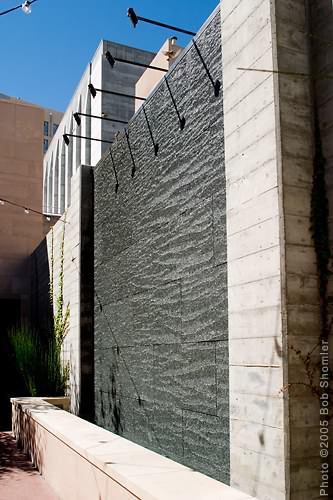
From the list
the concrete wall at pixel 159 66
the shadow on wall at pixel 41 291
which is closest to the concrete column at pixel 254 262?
the concrete wall at pixel 159 66

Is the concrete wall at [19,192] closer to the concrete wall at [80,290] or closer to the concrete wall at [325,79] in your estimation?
the concrete wall at [80,290]

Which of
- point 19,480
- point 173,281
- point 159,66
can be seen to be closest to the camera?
point 173,281

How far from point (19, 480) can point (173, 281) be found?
2608mm

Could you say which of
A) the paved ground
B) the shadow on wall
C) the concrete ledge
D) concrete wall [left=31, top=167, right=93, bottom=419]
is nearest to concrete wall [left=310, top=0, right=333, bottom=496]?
the concrete ledge

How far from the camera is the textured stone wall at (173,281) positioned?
4.48 meters

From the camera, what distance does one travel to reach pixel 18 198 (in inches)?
537

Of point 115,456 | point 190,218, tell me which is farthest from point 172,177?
point 115,456

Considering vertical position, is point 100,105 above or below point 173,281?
above

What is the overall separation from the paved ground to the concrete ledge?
3.7 inches

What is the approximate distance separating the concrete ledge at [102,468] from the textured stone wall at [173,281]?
61cm

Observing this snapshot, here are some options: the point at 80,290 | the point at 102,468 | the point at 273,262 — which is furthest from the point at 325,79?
the point at 80,290

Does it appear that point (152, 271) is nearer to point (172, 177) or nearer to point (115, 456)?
point (172, 177)

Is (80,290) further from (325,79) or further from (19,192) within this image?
(19,192)

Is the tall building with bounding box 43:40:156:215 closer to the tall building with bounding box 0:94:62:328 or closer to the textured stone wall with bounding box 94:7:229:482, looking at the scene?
the tall building with bounding box 0:94:62:328
